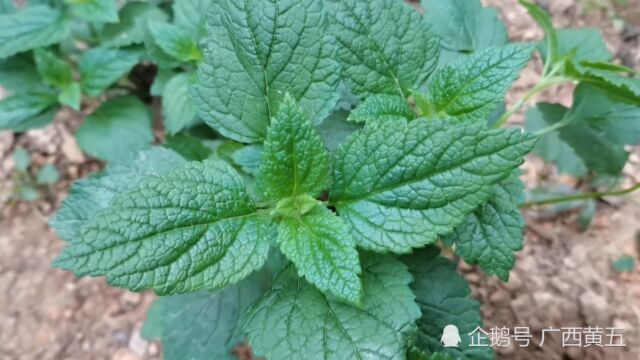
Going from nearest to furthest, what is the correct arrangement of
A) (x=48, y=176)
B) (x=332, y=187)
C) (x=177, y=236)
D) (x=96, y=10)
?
(x=177, y=236) → (x=332, y=187) → (x=96, y=10) → (x=48, y=176)

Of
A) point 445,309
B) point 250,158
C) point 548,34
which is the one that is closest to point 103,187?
point 250,158

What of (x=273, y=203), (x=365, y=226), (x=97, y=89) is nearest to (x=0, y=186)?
(x=97, y=89)

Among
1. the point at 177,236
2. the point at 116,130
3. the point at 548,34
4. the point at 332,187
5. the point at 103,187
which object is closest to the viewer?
the point at 177,236

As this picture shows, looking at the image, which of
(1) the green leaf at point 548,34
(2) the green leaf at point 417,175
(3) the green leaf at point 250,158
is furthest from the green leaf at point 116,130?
(1) the green leaf at point 548,34

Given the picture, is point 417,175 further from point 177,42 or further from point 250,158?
point 177,42

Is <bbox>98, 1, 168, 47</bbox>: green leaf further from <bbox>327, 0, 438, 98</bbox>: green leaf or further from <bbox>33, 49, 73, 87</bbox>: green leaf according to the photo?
<bbox>327, 0, 438, 98</bbox>: green leaf

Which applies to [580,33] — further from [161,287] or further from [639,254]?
[161,287]
